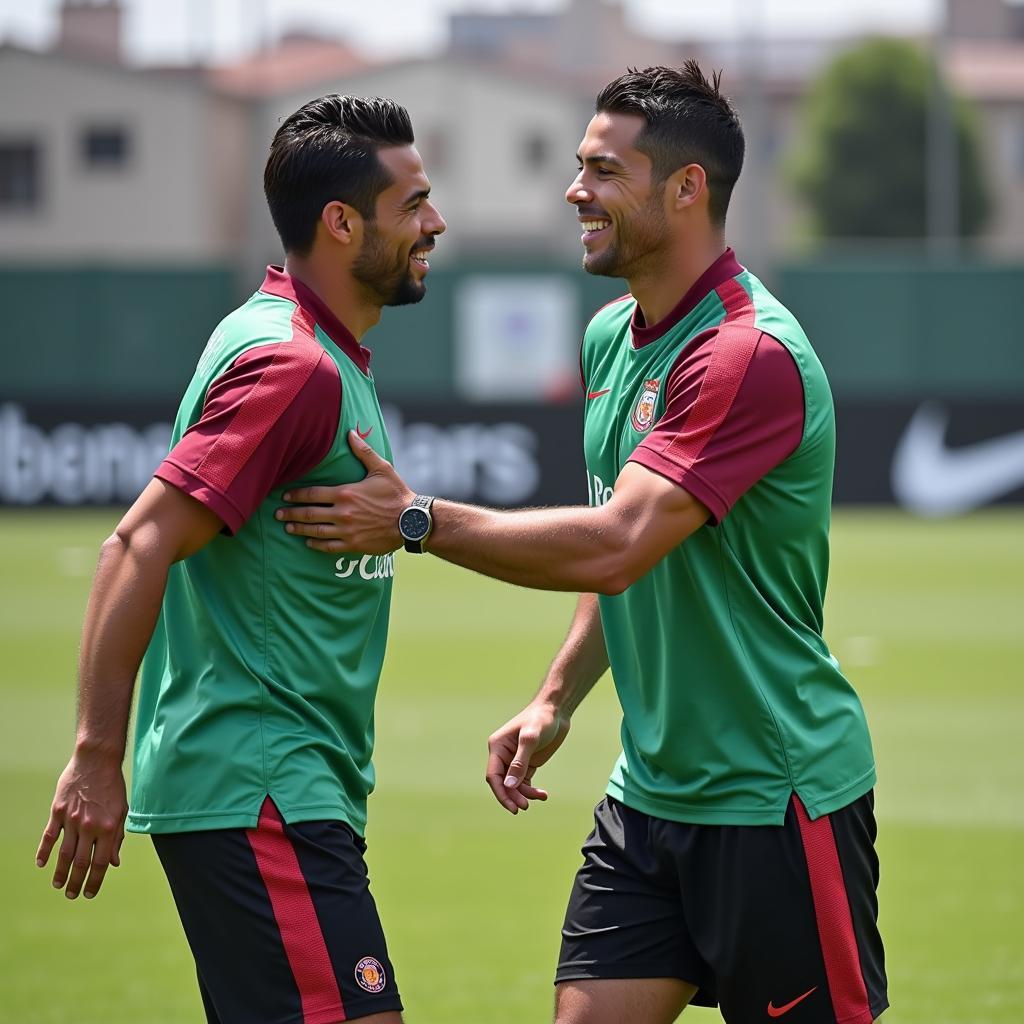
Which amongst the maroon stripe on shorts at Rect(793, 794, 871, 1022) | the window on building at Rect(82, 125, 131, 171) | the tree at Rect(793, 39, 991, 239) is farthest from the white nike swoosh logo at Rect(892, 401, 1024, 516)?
the tree at Rect(793, 39, 991, 239)

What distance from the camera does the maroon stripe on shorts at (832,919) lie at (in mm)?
4004

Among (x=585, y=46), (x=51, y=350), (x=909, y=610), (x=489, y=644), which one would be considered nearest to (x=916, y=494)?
(x=909, y=610)

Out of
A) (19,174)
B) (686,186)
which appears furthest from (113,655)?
(19,174)

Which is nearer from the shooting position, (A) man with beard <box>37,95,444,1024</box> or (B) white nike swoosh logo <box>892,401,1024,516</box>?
(A) man with beard <box>37,95,444,1024</box>

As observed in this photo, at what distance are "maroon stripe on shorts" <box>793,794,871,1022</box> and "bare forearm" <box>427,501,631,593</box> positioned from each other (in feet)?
2.22

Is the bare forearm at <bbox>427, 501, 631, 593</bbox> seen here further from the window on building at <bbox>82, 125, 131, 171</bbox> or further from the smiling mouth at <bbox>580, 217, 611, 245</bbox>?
the window on building at <bbox>82, 125, 131, 171</bbox>

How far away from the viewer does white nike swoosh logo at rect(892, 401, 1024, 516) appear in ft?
73.6

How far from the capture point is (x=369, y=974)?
3.76m

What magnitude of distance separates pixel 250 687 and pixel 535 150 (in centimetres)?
4777

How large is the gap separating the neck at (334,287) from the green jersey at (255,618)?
186 mm

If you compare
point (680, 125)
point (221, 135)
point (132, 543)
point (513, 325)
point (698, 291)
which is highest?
point (680, 125)

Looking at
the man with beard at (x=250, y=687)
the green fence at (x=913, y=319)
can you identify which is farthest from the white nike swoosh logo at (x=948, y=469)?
the man with beard at (x=250, y=687)

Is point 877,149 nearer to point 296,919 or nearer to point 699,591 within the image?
point 699,591

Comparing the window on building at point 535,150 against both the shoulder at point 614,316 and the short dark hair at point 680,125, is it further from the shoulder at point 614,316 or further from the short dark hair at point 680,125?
the short dark hair at point 680,125
